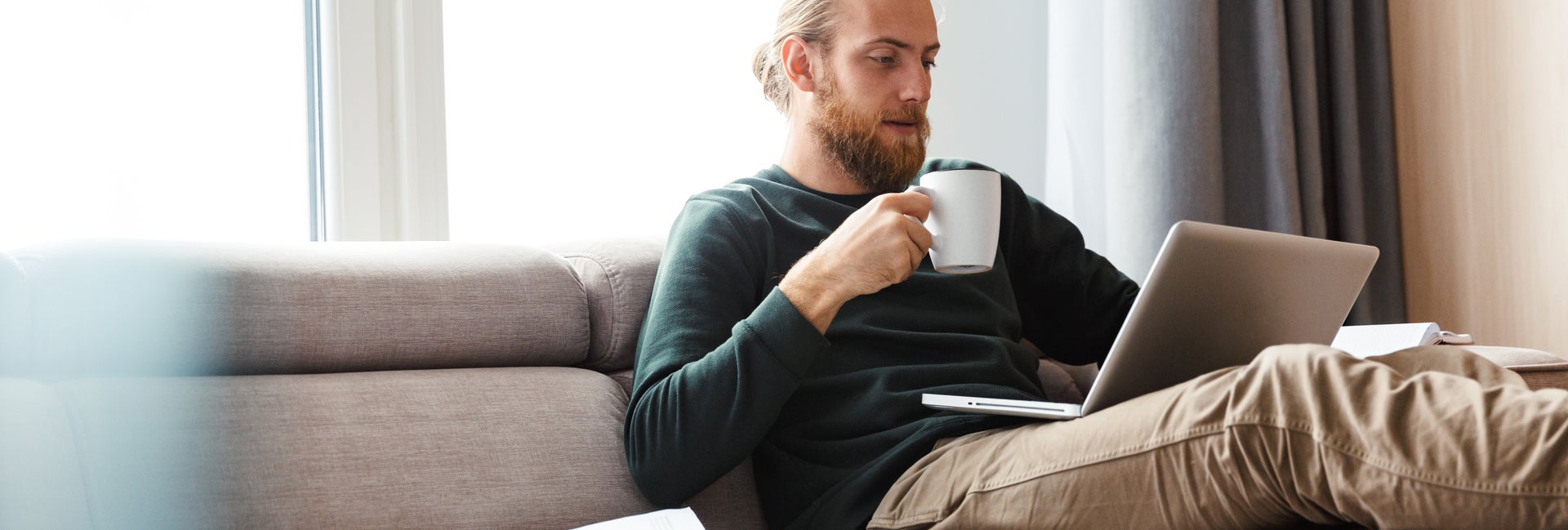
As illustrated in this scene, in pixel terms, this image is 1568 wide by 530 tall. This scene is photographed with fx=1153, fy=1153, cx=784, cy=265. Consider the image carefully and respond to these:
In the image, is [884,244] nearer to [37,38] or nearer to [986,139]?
[37,38]

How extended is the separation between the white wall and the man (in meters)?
0.73

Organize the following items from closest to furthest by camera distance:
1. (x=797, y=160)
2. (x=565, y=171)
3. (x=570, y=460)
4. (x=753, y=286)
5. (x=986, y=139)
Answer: (x=570, y=460), (x=753, y=286), (x=797, y=160), (x=565, y=171), (x=986, y=139)

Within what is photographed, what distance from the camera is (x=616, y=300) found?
1.55m

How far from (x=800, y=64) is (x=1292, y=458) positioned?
3.40ft

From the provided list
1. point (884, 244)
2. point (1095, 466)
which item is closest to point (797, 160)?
point (884, 244)

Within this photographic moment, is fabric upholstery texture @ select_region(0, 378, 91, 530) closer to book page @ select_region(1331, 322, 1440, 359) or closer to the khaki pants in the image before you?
the khaki pants

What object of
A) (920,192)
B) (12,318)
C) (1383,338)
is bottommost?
(1383,338)

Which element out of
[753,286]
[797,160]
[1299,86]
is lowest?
[753,286]

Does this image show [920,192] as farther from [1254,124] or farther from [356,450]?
[1254,124]

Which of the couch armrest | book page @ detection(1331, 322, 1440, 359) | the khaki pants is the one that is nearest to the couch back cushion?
the khaki pants

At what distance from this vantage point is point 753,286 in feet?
4.85

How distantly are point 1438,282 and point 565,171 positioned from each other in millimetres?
1757

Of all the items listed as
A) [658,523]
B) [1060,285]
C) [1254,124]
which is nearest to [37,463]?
[658,523]

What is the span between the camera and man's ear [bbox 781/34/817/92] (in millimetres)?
1761
